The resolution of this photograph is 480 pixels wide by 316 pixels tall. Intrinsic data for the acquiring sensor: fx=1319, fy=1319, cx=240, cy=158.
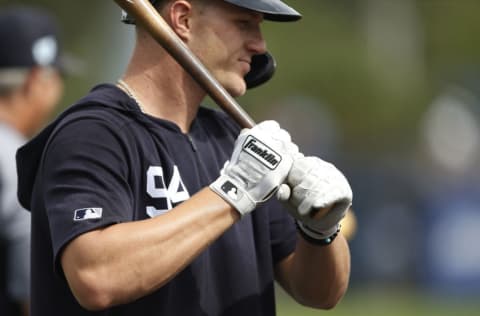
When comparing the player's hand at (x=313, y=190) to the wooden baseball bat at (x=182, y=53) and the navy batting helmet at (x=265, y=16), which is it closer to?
the wooden baseball bat at (x=182, y=53)

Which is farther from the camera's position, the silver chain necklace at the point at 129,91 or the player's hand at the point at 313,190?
the silver chain necklace at the point at 129,91

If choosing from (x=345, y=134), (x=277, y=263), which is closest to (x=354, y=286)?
(x=277, y=263)

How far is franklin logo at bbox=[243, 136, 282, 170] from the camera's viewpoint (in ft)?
13.9

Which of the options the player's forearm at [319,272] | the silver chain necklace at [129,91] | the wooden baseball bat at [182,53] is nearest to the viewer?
the wooden baseball bat at [182,53]

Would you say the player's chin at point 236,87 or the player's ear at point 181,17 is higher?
the player's ear at point 181,17

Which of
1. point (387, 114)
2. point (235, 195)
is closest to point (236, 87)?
point (235, 195)

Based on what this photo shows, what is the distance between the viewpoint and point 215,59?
4.63 metres

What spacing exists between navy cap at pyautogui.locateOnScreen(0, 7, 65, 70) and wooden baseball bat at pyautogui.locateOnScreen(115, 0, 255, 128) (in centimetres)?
232

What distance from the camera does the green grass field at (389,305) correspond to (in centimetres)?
1359

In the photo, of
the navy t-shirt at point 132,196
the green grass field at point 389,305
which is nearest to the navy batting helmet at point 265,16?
the navy t-shirt at point 132,196

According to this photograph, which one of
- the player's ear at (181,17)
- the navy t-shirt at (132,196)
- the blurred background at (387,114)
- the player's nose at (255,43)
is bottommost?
the blurred background at (387,114)

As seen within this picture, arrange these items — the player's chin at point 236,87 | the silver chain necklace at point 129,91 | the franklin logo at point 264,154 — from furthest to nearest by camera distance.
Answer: the player's chin at point 236,87, the silver chain necklace at point 129,91, the franklin logo at point 264,154

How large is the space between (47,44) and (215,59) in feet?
8.10

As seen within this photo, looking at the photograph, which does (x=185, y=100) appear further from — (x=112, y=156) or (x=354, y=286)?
(x=354, y=286)
